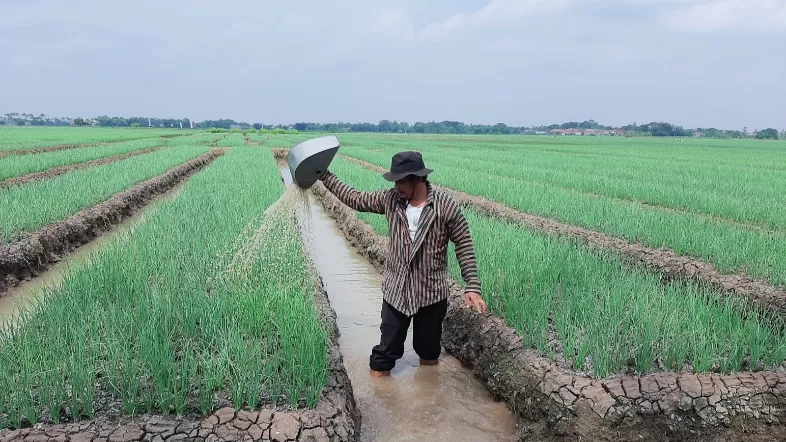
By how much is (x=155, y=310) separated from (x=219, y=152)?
1923cm

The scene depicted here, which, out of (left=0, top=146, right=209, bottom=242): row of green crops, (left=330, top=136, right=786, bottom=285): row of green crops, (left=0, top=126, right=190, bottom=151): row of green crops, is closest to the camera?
(left=330, top=136, right=786, bottom=285): row of green crops

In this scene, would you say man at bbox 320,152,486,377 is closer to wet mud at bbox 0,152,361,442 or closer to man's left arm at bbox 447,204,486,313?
man's left arm at bbox 447,204,486,313

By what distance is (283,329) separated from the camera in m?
2.63

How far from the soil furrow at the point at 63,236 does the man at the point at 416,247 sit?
340 centimetres

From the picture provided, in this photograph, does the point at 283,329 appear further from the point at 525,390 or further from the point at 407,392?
the point at 525,390

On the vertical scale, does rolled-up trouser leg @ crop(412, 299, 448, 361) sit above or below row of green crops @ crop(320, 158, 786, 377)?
below

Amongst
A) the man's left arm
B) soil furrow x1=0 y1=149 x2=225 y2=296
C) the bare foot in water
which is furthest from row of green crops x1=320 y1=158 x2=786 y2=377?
soil furrow x1=0 y1=149 x2=225 y2=296

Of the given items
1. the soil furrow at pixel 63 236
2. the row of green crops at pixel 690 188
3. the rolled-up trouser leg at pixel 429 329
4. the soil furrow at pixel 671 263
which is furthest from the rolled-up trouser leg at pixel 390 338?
the row of green crops at pixel 690 188

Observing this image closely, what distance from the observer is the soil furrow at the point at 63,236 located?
4926mm

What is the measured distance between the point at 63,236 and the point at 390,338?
444cm

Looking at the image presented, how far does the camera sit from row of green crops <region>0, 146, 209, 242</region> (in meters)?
5.61

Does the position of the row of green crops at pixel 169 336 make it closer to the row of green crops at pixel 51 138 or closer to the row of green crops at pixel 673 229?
the row of green crops at pixel 673 229

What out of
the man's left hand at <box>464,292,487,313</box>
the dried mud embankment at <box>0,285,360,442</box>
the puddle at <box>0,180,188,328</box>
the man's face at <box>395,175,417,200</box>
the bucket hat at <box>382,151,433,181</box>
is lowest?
the puddle at <box>0,180,188,328</box>

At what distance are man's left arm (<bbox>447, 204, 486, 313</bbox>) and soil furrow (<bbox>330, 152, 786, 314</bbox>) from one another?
2129mm
